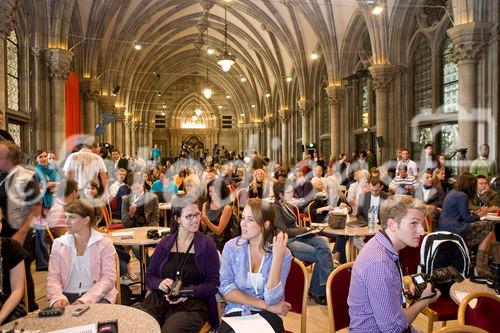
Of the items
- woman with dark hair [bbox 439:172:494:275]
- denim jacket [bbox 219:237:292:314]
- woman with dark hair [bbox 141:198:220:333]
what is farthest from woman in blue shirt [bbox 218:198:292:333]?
woman with dark hair [bbox 439:172:494:275]

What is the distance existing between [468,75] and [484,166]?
8.33 feet

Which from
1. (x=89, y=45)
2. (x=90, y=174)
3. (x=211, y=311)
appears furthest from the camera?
(x=89, y=45)

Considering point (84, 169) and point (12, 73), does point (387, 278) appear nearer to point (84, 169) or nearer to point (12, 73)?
point (84, 169)

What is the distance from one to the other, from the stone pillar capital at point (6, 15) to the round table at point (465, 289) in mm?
8165

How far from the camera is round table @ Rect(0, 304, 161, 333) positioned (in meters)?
2.54

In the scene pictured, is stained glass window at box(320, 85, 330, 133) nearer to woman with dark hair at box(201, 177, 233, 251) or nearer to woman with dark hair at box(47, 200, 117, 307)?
woman with dark hair at box(201, 177, 233, 251)

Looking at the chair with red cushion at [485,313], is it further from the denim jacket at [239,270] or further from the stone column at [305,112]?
the stone column at [305,112]

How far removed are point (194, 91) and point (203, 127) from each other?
4.15m

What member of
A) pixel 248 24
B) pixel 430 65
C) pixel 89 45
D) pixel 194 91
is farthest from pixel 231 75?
pixel 430 65

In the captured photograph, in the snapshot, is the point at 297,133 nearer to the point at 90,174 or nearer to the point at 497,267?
the point at 90,174

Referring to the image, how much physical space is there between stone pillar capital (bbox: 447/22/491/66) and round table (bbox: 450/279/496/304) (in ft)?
29.2

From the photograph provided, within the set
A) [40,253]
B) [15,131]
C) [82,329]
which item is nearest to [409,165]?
[40,253]

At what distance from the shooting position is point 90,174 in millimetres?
8023

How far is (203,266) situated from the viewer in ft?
Result: 11.8
